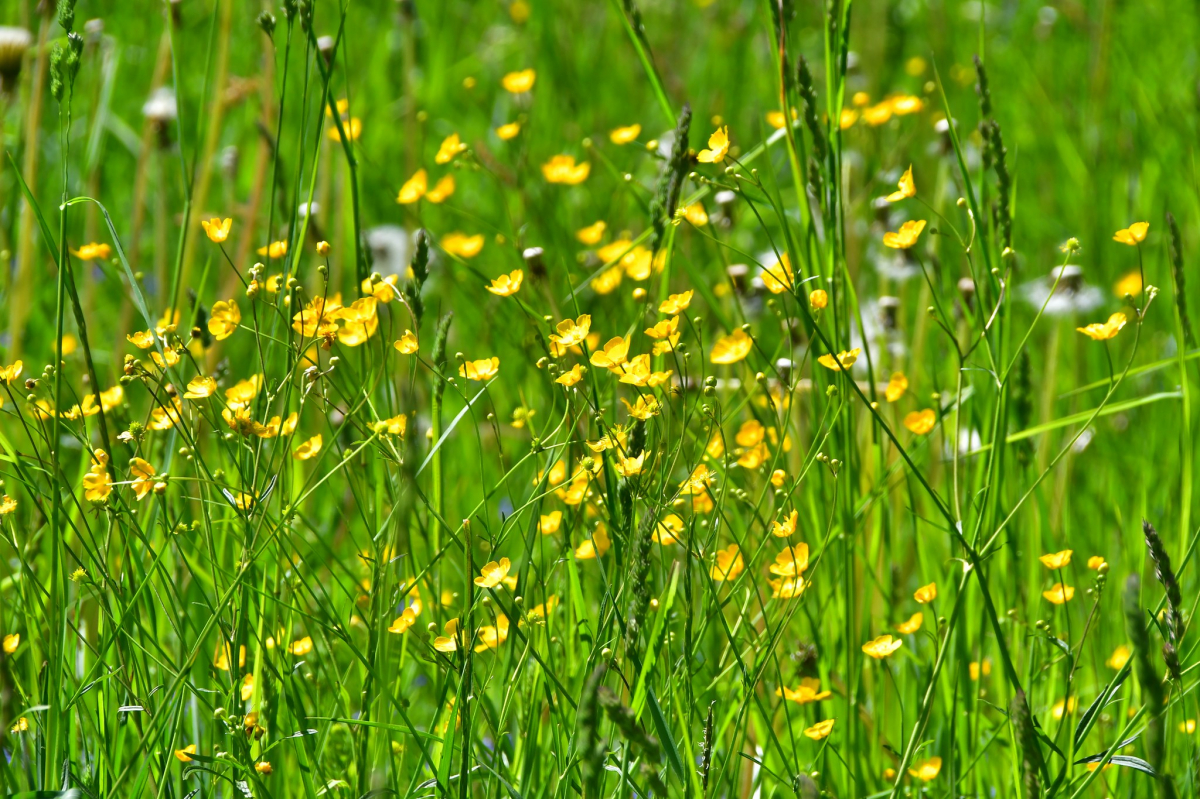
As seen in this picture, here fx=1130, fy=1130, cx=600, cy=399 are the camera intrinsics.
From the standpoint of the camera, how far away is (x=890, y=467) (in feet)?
5.33

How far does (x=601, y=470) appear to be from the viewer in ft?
4.56

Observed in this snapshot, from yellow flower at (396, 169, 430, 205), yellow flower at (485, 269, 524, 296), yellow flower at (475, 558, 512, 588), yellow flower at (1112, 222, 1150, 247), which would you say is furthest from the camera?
yellow flower at (396, 169, 430, 205)

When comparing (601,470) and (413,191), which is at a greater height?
(413,191)

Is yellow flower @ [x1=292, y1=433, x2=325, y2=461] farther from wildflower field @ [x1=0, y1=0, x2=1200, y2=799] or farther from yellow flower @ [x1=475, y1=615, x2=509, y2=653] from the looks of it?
yellow flower @ [x1=475, y1=615, x2=509, y2=653]

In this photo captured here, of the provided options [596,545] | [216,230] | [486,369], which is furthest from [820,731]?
[216,230]

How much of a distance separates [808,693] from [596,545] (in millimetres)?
322

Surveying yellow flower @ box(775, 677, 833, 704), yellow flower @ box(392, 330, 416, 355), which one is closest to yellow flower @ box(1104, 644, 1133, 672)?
yellow flower @ box(775, 677, 833, 704)

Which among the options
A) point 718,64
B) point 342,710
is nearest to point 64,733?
point 342,710

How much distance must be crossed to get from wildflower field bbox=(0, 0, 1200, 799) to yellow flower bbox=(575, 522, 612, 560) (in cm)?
3

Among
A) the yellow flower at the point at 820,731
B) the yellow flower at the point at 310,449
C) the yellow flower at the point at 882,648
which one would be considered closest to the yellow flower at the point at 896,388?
the yellow flower at the point at 882,648

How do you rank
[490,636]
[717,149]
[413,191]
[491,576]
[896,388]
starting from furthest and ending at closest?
[413,191], [896,388], [490,636], [717,149], [491,576]

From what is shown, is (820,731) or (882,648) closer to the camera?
(820,731)

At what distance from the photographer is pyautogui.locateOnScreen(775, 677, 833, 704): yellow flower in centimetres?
136

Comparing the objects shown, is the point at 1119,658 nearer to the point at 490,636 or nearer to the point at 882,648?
the point at 882,648
